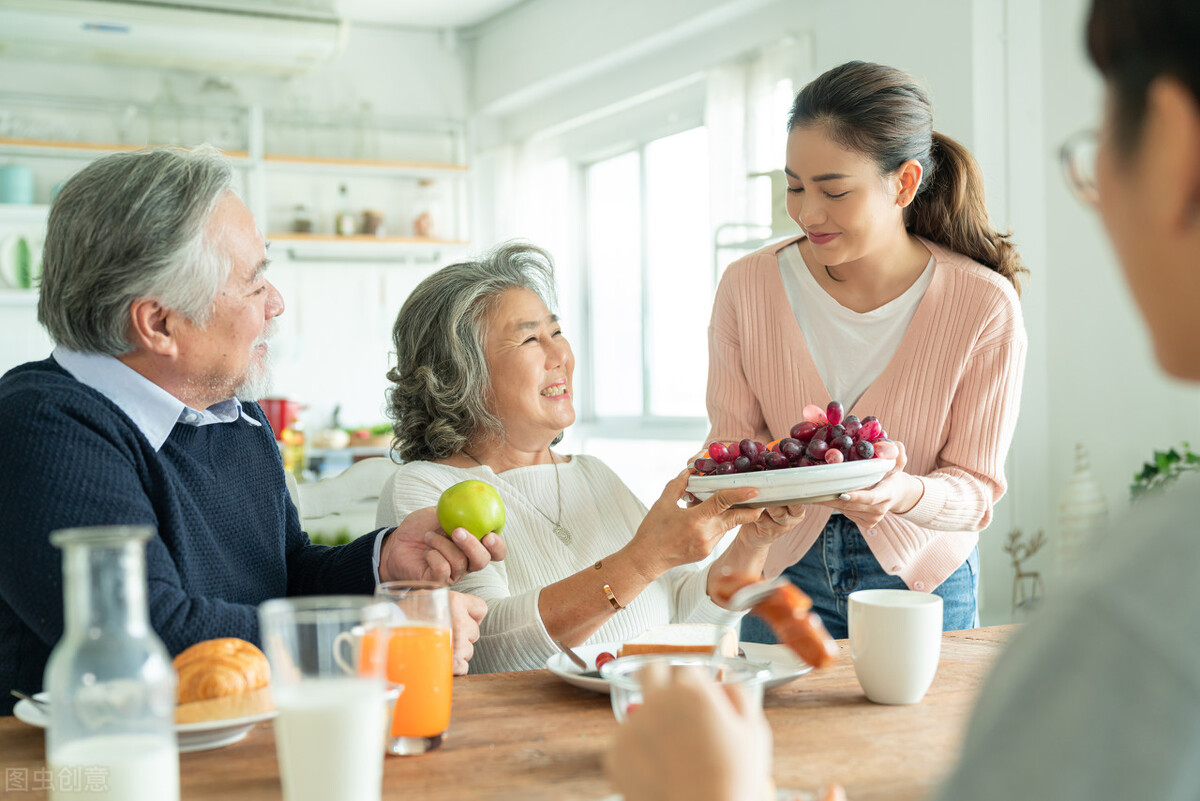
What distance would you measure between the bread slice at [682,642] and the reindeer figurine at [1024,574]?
88.6 inches

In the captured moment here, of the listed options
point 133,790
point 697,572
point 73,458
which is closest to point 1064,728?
point 133,790

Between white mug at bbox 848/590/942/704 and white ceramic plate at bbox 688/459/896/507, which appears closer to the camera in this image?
white mug at bbox 848/590/942/704

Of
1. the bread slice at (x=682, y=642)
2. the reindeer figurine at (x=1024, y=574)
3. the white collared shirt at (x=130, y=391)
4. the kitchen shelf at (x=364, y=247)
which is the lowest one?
the reindeer figurine at (x=1024, y=574)

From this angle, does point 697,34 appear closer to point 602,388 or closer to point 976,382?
point 602,388

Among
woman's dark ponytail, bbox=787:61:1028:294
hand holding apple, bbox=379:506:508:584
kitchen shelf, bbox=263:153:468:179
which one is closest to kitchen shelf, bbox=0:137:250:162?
kitchen shelf, bbox=263:153:468:179

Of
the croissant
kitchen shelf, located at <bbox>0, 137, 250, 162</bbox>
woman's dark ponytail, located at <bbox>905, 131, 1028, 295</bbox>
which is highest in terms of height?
kitchen shelf, located at <bbox>0, 137, 250, 162</bbox>

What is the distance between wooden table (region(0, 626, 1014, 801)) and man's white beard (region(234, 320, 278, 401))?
21.4 inches

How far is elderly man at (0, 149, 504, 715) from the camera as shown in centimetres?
116

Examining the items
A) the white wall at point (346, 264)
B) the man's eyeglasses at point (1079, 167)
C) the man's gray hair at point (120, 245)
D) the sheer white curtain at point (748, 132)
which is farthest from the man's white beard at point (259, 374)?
the white wall at point (346, 264)

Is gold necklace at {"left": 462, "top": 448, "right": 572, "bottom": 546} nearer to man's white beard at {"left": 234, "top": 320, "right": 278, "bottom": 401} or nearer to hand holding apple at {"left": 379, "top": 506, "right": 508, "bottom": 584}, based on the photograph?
hand holding apple at {"left": 379, "top": 506, "right": 508, "bottom": 584}

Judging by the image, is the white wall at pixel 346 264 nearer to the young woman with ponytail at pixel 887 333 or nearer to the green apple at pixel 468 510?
the young woman with ponytail at pixel 887 333

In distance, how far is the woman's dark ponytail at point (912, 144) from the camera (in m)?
1.89

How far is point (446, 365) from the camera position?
1.89m

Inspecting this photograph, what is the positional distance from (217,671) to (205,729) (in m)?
0.07
